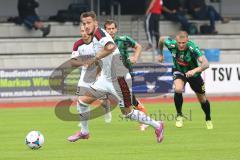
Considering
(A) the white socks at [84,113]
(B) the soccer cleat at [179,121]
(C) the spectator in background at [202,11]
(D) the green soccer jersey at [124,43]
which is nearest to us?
(A) the white socks at [84,113]

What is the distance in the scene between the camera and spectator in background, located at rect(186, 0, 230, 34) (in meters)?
34.6

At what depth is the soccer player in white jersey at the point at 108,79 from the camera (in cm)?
1315

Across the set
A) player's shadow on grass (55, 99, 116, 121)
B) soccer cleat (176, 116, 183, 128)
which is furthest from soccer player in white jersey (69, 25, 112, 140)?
player's shadow on grass (55, 99, 116, 121)

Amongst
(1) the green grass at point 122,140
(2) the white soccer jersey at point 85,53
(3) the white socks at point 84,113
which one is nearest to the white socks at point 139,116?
(1) the green grass at point 122,140

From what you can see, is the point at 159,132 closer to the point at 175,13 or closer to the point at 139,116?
the point at 139,116

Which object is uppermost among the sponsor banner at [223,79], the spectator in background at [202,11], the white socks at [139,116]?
the white socks at [139,116]

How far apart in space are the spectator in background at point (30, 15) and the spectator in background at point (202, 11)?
6611 millimetres

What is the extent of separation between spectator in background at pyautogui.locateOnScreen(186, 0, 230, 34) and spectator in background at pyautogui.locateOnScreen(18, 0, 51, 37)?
21.7 ft

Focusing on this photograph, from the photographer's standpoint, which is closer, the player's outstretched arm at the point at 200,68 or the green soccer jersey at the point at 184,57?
the player's outstretched arm at the point at 200,68

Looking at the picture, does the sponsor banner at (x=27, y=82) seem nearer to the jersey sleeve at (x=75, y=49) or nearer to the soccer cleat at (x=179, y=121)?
the soccer cleat at (x=179, y=121)

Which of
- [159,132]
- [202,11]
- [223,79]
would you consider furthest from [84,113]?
[202,11]

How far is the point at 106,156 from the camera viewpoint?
11.9m

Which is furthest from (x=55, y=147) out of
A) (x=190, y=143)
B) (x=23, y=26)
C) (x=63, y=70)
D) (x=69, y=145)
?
(x=23, y=26)

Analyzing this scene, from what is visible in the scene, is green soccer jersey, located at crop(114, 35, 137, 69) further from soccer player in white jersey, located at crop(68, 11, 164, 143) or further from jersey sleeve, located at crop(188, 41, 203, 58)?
soccer player in white jersey, located at crop(68, 11, 164, 143)
